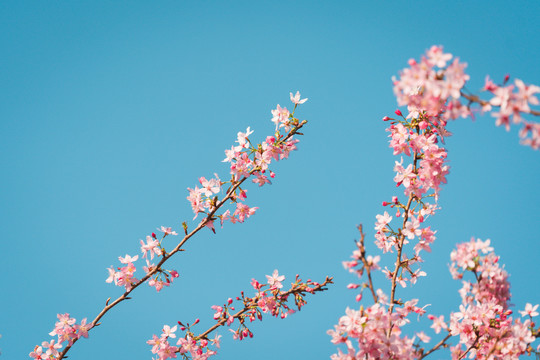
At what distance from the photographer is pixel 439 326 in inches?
175

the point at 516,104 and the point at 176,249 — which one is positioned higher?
the point at 176,249

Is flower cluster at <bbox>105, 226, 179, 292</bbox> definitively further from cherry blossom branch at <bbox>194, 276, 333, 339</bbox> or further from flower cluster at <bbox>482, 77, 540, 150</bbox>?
flower cluster at <bbox>482, 77, 540, 150</bbox>

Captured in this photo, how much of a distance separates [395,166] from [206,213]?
6.67ft

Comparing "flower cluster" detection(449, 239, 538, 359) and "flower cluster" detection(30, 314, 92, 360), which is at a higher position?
"flower cluster" detection(30, 314, 92, 360)

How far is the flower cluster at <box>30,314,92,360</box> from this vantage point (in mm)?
4352

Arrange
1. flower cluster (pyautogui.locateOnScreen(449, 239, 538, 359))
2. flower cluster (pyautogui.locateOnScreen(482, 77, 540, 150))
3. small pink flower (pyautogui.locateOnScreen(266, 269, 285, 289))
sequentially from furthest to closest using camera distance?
1. small pink flower (pyautogui.locateOnScreen(266, 269, 285, 289))
2. flower cluster (pyautogui.locateOnScreen(449, 239, 538, 359))
3. flower cluster (pyautogui.locateOnScreen(482, 77, 540, 150))

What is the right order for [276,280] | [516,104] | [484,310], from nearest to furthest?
[516,104] → [484,310] → [276,280]

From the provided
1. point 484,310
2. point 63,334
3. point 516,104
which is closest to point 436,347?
point 484,310

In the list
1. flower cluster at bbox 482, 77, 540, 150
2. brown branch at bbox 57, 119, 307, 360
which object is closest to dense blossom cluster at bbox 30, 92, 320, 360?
brown branch at bbox 57, 119, 307, 360

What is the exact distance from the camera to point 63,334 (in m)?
4.41

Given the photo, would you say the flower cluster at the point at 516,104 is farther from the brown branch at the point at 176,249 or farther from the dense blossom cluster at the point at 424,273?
the brown branch at the point at 176,249

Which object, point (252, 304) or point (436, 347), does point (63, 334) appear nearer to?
point (252, 304)

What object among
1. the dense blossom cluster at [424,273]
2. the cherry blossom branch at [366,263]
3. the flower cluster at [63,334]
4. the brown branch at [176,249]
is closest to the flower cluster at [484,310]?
the dense blossom cluster at [424,273]

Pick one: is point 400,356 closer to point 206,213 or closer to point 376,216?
point 376,216
